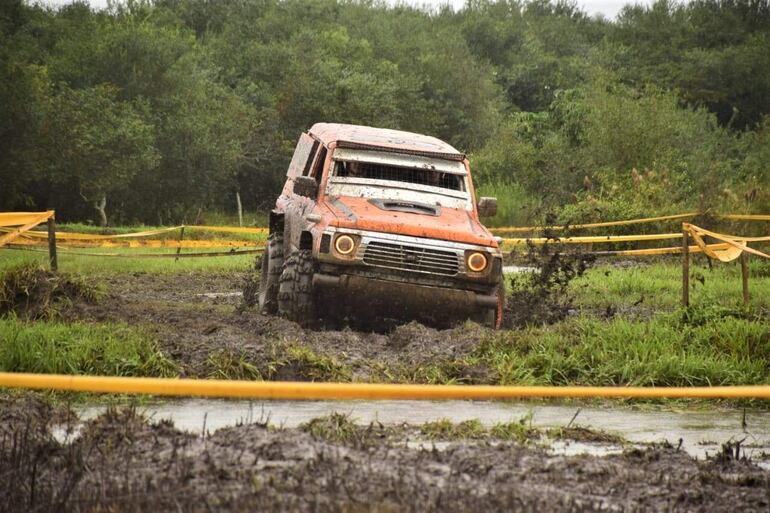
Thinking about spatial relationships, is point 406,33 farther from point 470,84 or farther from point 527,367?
point 527,367

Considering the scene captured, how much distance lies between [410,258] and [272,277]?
2205mm

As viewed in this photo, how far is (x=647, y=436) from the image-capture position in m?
8.66

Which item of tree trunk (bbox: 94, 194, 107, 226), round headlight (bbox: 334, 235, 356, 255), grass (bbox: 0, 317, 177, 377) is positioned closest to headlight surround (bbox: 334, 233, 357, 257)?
round headlight (bbox: 334, 235, 356, 255)

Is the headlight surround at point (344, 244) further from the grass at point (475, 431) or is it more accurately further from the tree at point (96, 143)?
the tree at point (96, 143)

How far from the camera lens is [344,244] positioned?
12461mm

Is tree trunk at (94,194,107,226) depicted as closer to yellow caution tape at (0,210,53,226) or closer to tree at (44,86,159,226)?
tree at (44,86,159,226)

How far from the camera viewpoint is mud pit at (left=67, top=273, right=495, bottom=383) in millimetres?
10211

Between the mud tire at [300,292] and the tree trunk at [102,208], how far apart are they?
112 ft

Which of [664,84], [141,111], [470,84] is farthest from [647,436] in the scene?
[470,84]

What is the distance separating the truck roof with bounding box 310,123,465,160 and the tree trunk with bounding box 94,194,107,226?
32.3 meters

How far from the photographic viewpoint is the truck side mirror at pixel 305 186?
43.9ft

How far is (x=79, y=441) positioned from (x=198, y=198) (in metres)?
46.6

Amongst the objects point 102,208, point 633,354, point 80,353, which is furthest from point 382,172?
point 102,208

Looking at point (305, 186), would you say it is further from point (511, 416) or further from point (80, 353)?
point (511, 416)
